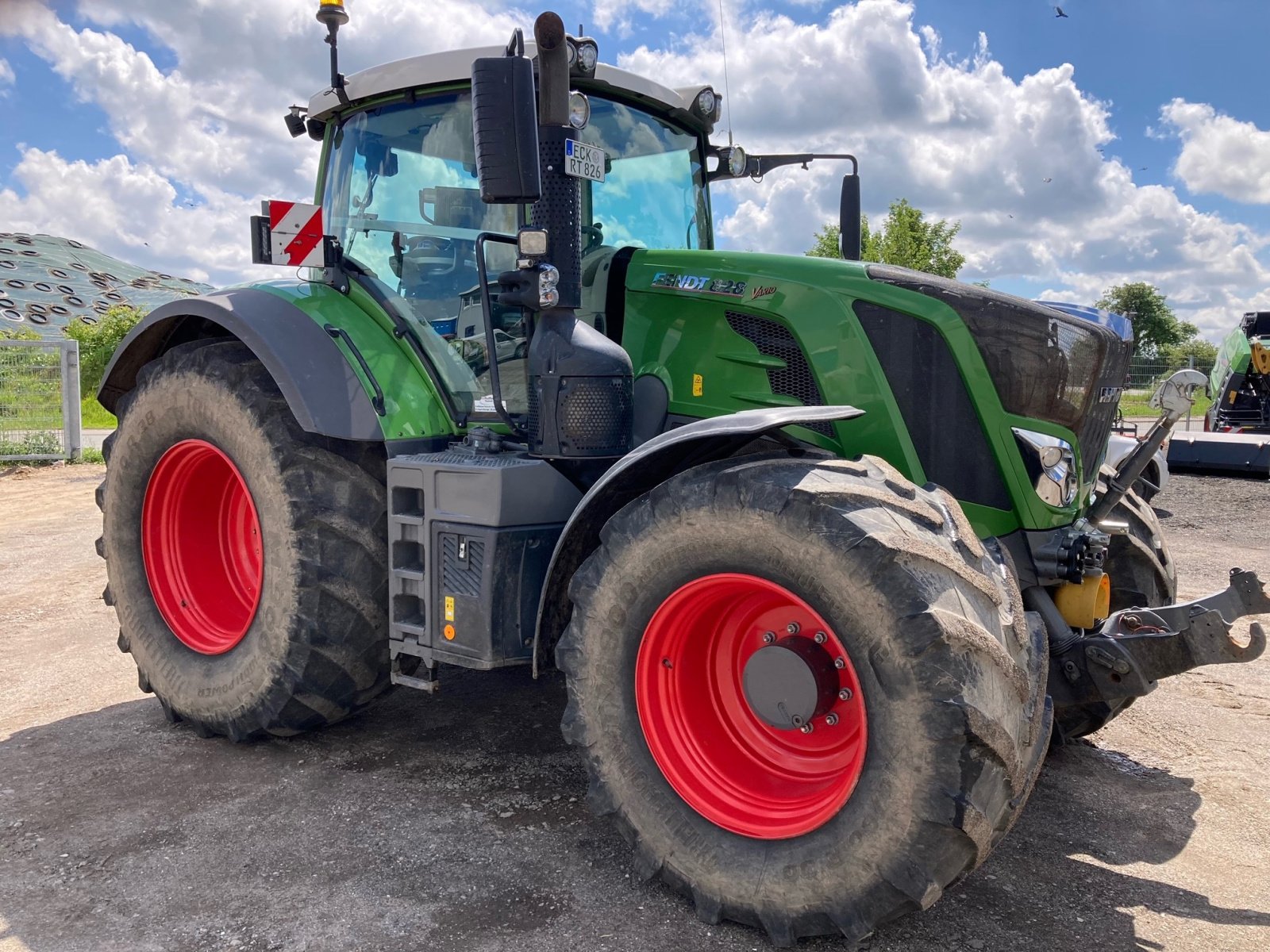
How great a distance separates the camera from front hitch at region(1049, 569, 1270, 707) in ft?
9.34

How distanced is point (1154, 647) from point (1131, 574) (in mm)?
1089

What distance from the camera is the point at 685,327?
3.63 metres

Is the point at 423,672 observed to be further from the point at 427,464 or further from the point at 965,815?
the point at 965,815

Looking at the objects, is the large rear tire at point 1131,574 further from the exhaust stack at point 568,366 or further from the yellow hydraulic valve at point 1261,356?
the yellow hydraulic valve at point 1261,356

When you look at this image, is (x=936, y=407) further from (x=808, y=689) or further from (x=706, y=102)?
(x=706, y=102)

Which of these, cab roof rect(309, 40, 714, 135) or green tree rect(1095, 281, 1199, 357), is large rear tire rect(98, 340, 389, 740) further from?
green tree rect(1095, 281, 1199, 357)

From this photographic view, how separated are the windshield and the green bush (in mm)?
26725

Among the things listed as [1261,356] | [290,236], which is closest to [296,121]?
[290,236]

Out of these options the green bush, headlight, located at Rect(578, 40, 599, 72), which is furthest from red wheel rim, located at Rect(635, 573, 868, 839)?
the green bush

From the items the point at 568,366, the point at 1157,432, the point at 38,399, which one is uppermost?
the point at 568,366

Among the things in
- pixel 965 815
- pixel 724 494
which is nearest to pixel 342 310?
pixel 724 494

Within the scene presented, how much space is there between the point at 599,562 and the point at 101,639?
4077 millimetres

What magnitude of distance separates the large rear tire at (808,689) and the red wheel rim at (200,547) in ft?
6.98

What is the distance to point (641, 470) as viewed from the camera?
9.87ft
